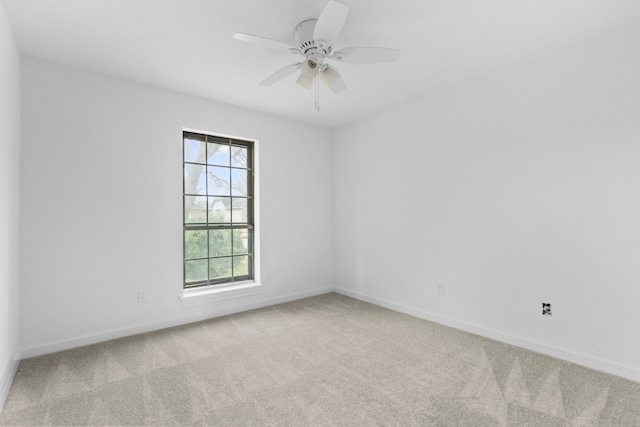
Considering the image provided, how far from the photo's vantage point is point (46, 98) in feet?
8.79

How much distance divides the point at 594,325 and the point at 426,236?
1562mm

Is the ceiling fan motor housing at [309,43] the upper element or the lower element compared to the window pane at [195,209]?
upper

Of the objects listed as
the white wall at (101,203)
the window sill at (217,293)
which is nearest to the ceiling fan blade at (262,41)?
the white wall at (101,203)

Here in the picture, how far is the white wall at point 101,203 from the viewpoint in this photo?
A: 263 centimetres

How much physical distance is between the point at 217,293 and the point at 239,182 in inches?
53.5

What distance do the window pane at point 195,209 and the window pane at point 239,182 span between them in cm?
40

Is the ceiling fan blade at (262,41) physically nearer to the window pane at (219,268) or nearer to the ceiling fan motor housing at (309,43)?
the ceiling fan motor housing at (309,43)

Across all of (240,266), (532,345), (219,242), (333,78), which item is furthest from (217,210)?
(532,345)

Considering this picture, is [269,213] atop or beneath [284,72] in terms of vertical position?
beneath

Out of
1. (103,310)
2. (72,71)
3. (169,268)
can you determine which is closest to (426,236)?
(169,268)

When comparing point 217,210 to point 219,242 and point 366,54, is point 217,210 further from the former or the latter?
point 366,54

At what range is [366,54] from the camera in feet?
7.09

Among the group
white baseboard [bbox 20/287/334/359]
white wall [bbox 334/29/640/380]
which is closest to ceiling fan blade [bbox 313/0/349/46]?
white wall [bbox 334/29/640/380]

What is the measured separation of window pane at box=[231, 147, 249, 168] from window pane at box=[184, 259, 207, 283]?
124 centimetres
